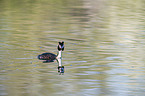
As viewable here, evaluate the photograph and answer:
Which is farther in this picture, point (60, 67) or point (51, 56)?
point (51, 56)

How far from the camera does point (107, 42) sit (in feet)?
60.6

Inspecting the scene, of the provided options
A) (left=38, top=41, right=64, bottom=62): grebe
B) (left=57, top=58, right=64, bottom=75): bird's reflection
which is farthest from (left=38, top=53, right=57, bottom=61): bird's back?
(left=57, top=58, right=64, bottom=75): bird's reflection

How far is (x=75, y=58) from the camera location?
49.0 ft

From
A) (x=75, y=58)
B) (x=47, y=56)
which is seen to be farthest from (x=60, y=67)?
(x=75, y=58)

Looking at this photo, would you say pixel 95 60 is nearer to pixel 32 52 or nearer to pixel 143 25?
pixel 32 52

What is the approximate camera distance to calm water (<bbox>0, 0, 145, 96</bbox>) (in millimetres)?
11242

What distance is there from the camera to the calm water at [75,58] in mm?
11242

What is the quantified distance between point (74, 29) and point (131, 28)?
315cm

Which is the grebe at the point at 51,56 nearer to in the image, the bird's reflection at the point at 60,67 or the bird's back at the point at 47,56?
the bird's back at the point at 47,56

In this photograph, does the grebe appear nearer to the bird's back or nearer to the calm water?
the bird's back

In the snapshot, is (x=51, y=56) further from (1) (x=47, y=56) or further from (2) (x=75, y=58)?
(2) (x=75, y=58)

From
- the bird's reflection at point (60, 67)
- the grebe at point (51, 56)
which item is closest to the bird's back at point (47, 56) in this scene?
the grebe at point (51, 56)

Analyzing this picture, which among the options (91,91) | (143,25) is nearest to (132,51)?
(91,91)

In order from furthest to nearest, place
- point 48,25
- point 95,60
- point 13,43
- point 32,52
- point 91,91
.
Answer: point 48,25 → point 13,43 → point 32,52 → point 95,60 → point 91,91
